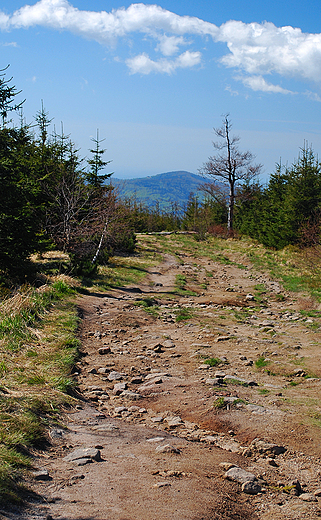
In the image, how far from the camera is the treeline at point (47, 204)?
11.7 metres

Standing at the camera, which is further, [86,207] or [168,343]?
[86,207]

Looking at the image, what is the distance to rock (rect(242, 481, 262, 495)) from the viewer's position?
3235 millimetres

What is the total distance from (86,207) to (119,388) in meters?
16.6

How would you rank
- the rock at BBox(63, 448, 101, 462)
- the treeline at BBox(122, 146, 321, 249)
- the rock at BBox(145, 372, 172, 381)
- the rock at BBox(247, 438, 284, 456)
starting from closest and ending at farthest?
1. the rock at BBox(63, 448, 101, 462)
2. the rock at BBox(247, 438, 284, 456)
3. the rock at BBox(145, 372, 172, 381)
4. the treeline at BBox(122, 146, 321, 249)

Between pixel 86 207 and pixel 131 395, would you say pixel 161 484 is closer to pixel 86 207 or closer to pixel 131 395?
pixel 131 395

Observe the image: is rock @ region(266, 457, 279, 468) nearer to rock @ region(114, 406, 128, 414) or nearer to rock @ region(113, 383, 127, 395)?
rock @ region(114, 406, 128, 414)

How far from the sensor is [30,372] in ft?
17.8

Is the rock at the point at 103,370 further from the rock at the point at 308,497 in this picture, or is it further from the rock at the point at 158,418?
the rock at the point at 308,497

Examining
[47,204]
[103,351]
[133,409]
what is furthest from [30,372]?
[47,204]

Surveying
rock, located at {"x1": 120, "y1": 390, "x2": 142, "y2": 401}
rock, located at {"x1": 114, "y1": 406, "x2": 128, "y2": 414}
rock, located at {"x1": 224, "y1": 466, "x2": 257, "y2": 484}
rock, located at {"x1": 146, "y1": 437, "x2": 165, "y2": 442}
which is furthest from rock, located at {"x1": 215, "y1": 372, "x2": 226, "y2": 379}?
rock, located at {"x1": 224, "y1": 466, "x2": 257, "y2": 484}

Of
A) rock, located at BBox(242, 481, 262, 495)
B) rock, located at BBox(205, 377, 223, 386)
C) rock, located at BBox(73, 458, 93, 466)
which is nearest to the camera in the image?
rock, located at BBox(242, 481, 262, 495)

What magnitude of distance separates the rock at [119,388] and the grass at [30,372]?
627mm

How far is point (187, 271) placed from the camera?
20266 mm

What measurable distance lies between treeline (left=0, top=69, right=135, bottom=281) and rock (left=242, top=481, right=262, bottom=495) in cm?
929
